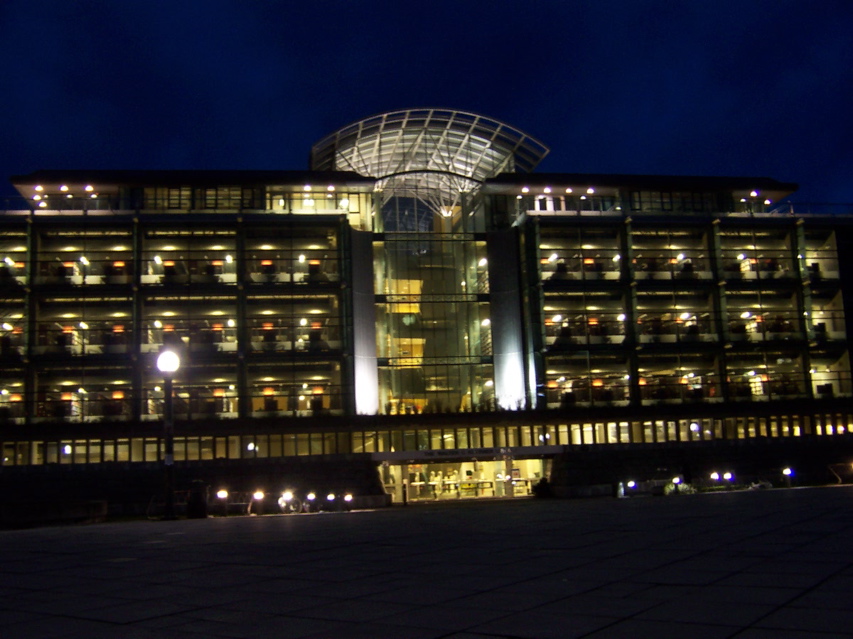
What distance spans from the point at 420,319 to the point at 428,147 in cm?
1823

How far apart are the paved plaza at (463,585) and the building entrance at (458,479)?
173 ft

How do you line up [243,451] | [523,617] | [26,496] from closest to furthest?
1. [523,617]
2. [26,496]
3. [243,451]

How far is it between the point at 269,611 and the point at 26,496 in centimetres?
A: 5672

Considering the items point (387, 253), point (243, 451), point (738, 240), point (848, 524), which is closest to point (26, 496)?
point (243, 451)

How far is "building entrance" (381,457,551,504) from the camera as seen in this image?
68.5 metres

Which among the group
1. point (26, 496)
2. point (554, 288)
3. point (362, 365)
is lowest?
point (26, 496)

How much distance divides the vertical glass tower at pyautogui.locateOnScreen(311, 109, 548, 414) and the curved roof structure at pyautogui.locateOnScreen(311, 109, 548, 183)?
14cm

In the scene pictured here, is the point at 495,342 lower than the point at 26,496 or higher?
higher

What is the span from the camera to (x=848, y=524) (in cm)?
1434

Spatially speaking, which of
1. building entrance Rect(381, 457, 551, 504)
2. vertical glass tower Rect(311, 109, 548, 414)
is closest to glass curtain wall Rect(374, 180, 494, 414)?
vertical glass tower Rect(311, 109, 548, 414)

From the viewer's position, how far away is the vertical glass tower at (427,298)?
7612 cm

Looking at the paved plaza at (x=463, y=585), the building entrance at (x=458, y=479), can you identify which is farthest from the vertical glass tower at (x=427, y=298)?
the paved plaza at (x=463, y=585)

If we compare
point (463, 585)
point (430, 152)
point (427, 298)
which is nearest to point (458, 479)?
point (427, 298)

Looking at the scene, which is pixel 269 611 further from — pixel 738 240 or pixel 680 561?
pixel 738 240
